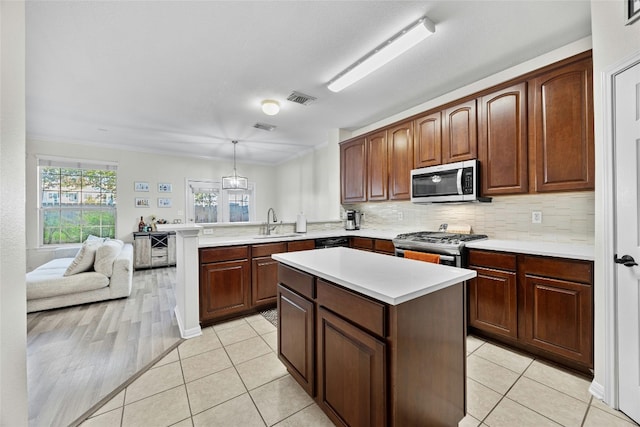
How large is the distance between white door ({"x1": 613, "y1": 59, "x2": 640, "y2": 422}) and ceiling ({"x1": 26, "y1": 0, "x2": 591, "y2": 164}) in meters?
0.86

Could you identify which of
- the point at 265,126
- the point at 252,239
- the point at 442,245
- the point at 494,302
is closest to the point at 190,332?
the point at 252,239

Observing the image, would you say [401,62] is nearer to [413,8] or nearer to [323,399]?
[413,8]

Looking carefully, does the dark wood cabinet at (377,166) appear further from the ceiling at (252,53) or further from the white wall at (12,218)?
the white wall at (12,218)

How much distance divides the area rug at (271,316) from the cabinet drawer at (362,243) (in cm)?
143

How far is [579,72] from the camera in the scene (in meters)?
2.06

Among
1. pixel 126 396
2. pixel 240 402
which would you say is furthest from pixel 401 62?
pixel 126 396

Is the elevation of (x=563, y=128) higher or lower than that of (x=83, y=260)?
higher

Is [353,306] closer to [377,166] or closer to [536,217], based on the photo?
[536,217]

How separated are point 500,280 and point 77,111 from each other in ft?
18.1

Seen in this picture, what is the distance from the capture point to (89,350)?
231cm

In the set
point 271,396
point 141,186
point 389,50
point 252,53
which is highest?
point 252,53

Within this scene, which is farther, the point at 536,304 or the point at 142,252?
the point at 142,252

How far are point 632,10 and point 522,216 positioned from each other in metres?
1.69

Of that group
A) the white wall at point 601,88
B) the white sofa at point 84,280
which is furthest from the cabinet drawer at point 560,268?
the white sofa at point 84,280
